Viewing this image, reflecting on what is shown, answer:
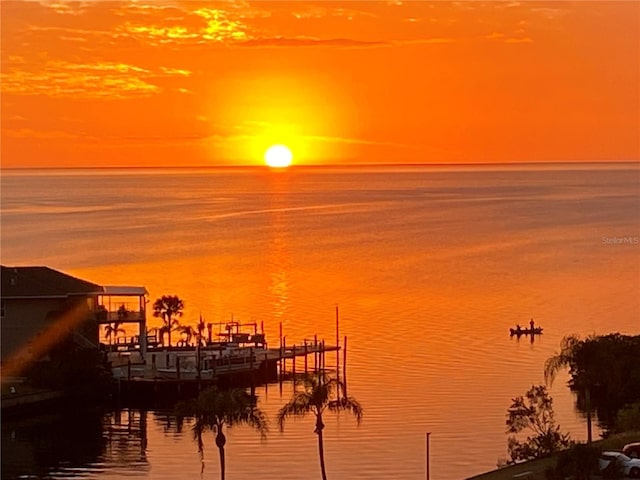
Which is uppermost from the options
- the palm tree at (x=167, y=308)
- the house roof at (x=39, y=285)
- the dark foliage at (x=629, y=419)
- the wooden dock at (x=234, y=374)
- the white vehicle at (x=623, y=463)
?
the house roof at (x=39, y=285)

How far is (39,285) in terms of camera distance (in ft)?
181

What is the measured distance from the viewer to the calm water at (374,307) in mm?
43312

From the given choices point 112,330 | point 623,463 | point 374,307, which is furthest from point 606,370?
point 374,307

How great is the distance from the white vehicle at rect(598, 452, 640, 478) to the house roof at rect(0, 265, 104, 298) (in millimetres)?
30463

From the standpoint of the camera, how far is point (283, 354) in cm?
5944

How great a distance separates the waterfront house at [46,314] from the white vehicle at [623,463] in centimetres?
2881

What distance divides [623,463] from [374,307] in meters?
53.1

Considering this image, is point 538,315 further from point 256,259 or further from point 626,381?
point 256,259

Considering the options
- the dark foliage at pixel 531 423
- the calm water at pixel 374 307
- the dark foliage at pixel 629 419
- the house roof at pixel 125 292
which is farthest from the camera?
the house roof at pixel 125 292

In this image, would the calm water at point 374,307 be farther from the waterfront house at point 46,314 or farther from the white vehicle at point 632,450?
the white vehicle at point 632,450

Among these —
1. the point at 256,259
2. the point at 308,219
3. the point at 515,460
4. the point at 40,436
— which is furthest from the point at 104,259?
the point at 515,460

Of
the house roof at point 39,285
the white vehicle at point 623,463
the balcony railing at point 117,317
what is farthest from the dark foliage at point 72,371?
the white vehicle at point 623,463

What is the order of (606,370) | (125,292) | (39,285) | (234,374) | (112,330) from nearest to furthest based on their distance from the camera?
1. (606,370)
2. (39,285)
3. (234,374)
4. (125,292)
5. (112,330)

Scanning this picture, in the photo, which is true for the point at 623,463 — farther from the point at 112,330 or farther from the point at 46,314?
the point at 112,330
